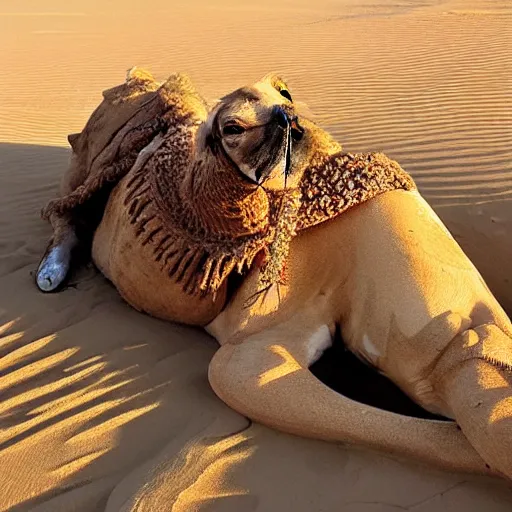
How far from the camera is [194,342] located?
11.1 ft

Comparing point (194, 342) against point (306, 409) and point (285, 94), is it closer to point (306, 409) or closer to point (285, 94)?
point (306, 409)

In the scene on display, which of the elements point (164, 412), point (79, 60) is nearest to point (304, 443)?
point (164, 412)

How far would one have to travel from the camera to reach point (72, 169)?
4707 mm

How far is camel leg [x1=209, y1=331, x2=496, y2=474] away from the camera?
2.42 meters

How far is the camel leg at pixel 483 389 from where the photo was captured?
2.20 meters

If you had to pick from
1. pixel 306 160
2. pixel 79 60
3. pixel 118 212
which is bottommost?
pixel 79 60

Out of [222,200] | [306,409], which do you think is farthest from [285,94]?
[306,409]

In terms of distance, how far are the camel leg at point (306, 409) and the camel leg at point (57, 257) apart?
1538 millimetres

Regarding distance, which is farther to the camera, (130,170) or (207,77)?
(207,77)

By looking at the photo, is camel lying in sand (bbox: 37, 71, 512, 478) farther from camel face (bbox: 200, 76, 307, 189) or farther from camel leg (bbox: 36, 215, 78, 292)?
camel leg (bbox: 36, 215, 78, 292)

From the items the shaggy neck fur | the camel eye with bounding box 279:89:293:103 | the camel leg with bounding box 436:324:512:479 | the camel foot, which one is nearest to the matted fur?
the shaggy neck fur

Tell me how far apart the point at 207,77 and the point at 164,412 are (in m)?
8.85

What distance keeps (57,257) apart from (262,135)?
237 centimetres

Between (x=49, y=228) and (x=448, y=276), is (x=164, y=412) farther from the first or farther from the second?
(x=49, y=228)
